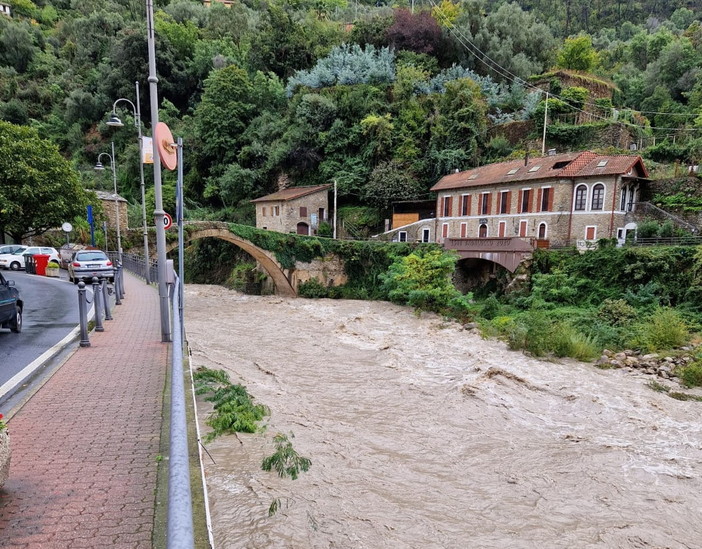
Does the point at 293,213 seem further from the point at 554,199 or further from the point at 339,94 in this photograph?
the point at 554,199

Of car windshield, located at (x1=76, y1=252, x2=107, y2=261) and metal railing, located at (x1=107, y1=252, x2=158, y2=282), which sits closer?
car windshield, located at (x1=76, y1=252, x2=107, y2=261)

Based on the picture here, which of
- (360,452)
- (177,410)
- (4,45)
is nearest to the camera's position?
(177,410)

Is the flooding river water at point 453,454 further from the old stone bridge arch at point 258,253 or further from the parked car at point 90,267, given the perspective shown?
the old stone bridge arch at point 258,253

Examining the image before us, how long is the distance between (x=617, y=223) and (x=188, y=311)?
83.5ft

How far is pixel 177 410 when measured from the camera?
2.40m

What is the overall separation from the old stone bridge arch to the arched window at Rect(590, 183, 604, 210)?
1986 cm

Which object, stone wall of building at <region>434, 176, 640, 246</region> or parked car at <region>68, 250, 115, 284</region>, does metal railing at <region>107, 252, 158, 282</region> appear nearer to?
parked car at <region>68, 250, 115, 284</region>

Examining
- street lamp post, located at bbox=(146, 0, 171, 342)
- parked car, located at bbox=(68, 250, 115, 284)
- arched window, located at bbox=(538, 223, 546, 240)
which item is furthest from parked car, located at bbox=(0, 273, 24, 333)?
arched window, located at bbox=(538, 223, 546, 240)

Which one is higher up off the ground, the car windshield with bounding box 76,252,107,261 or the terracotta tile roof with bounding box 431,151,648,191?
the terracotta tile roof with bounding box 431,151,648,191

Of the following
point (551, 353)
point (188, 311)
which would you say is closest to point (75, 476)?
point (551, 353)

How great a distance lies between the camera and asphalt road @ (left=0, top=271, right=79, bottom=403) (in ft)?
22.0

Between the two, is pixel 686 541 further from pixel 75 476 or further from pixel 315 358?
pixel 315 358

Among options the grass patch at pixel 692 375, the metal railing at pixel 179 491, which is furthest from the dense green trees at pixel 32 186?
the grass patch at pixel 692 375

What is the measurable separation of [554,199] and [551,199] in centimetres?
17
